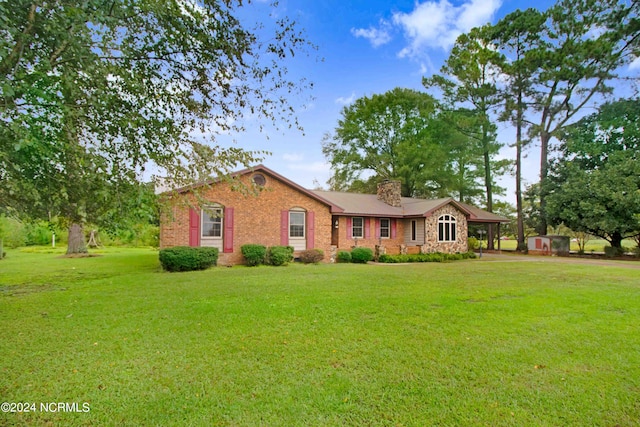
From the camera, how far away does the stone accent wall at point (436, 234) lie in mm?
19688

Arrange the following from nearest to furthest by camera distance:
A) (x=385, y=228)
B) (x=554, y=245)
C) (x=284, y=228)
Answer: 1. (x=284, y=228)
2. (x=385, y=228)
3. (x=554, y=245)

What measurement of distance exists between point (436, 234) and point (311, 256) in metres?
8.14

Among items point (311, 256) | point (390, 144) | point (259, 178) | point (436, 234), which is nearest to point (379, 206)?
point (436, 234)

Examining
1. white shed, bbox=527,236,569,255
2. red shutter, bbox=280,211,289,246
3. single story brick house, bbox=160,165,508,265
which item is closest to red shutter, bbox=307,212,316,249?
single story brick house, bbox=160,165,508,265

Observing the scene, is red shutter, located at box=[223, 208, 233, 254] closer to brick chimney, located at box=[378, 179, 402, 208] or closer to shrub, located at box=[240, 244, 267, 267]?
shrub, located at box=[240, 244, 267, 267]

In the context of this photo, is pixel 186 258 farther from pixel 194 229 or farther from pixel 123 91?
pixel 123 91

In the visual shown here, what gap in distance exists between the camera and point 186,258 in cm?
1287

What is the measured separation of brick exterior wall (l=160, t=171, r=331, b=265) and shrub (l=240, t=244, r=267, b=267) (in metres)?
0.56

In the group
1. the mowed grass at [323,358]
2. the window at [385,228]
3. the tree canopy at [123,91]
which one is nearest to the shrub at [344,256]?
the window at [385,228]

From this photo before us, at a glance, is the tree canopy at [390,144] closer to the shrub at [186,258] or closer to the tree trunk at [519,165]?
the tree trunk at [519,165]

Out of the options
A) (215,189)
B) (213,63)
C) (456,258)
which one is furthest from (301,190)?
(213,63)

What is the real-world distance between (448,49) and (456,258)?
20.4 meters

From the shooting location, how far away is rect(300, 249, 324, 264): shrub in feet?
53.6

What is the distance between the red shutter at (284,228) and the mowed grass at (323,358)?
7.90 m
